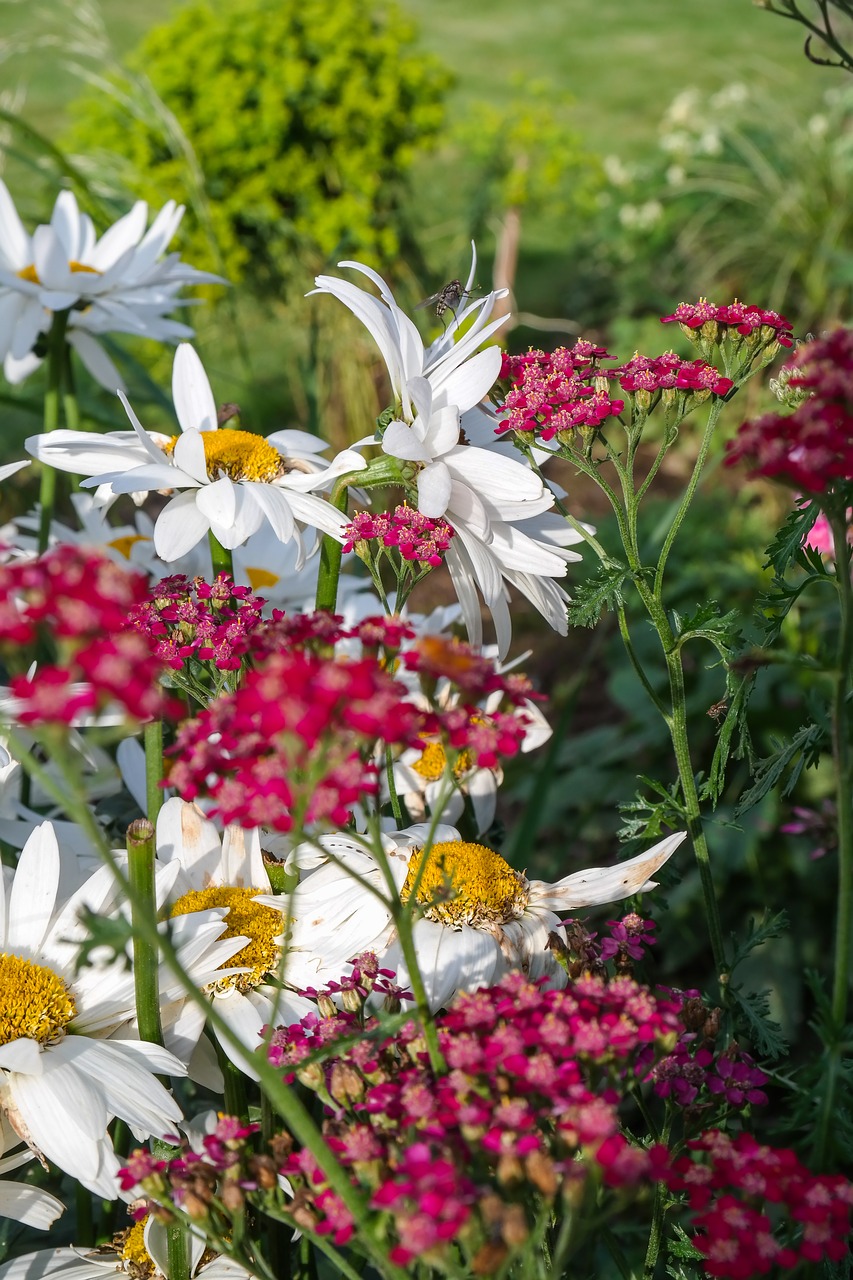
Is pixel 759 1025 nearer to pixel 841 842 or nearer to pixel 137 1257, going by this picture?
pixel 841 842

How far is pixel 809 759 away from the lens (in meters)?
0.96

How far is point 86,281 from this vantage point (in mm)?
1503

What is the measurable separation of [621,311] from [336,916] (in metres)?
4.55

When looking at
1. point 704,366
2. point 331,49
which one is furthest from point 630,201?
point 704,366

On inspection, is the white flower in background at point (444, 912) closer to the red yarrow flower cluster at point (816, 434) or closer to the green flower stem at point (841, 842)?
the green flower stem at point (841, 842)

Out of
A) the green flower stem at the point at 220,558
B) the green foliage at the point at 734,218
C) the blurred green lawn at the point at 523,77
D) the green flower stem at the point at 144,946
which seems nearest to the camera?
the green flower stem at the point at 144,946

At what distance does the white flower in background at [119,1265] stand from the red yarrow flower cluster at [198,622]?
15.6 inches

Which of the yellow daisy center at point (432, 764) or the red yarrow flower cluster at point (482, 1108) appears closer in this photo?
the red yarrow flower cluster at point (482, 1108)

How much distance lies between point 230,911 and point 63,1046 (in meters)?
0.16

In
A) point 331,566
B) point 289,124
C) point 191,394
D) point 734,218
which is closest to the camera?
point 331,566

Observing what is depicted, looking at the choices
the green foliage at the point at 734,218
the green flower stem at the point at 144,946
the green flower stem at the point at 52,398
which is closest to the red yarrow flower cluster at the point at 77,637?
the green flower stem at the point at 144,946

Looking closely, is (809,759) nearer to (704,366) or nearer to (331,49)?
(704,366)

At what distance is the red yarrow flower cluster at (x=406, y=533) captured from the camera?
37.4 inches

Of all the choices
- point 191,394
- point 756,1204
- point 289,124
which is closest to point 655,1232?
point 756,1204
